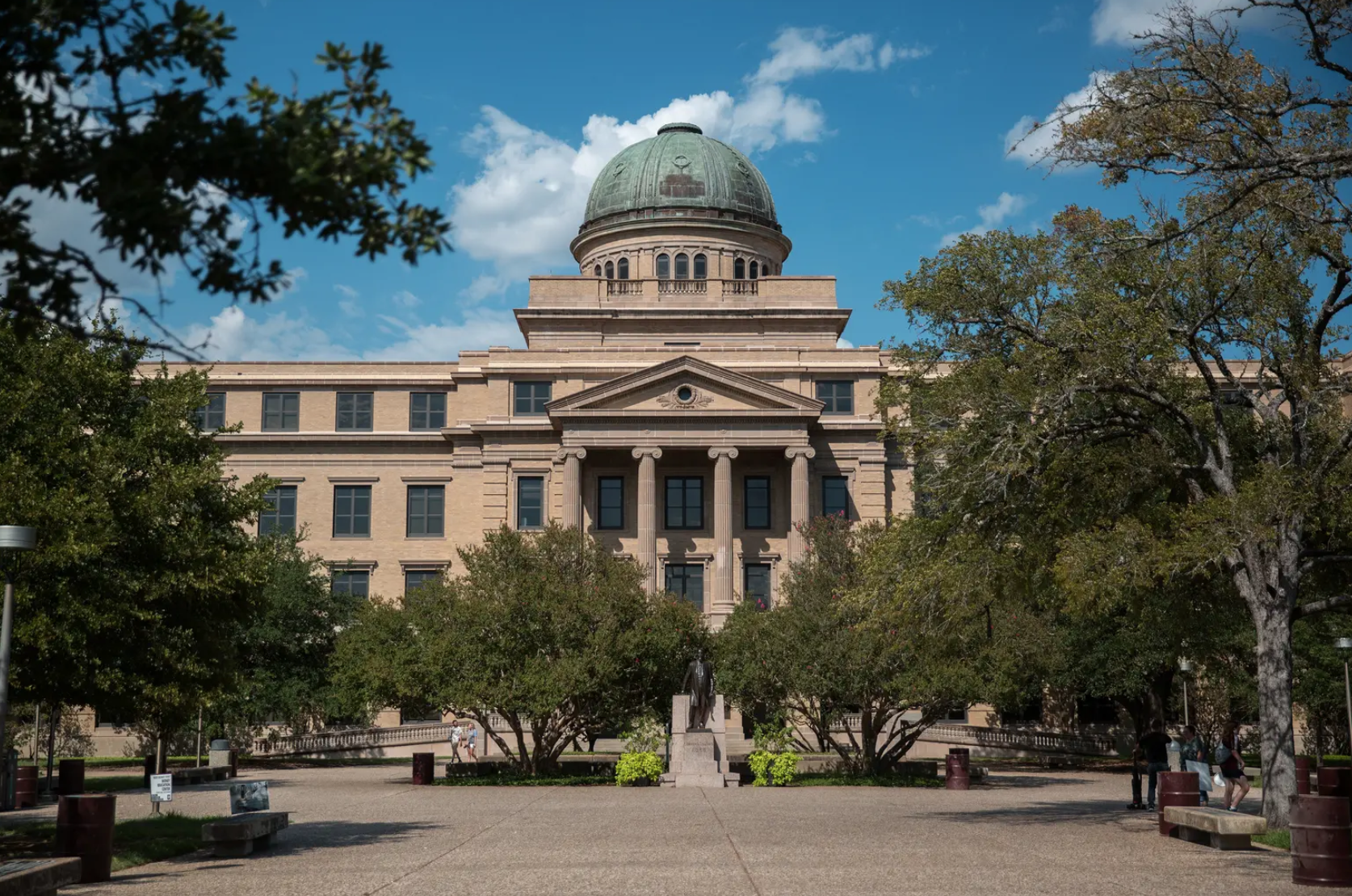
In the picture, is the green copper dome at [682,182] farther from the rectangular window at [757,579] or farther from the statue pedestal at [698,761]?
the statue pedestal at [698,761]

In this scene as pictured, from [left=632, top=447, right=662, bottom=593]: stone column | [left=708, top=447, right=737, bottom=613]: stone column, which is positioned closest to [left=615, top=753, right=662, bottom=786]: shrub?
[left=708, top=447, right=737, bottom=613]: stone column

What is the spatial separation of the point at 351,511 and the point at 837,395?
963 inches

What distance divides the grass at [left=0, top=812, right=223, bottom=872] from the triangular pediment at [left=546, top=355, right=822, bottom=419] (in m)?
39.5

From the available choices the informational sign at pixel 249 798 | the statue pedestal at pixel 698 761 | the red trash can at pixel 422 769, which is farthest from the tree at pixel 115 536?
the statue pedestal at pixel 698 761

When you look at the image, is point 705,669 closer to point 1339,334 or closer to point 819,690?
point 819,690

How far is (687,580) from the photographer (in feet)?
211

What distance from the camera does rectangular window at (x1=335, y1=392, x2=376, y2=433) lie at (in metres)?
68.7

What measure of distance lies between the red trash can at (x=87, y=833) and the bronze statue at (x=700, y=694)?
65.3ft

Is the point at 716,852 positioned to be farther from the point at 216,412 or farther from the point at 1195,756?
the point at 216,412

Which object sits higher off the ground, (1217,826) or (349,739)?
(1217,826)

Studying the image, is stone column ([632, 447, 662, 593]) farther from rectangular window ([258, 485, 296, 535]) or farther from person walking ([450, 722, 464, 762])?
rectangular window ([258, 485, 296, 535])

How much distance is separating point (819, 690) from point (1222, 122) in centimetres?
2058

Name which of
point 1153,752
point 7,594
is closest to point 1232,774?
point 1153,752

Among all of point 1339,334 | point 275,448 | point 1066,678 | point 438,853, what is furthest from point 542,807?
point 275,448
